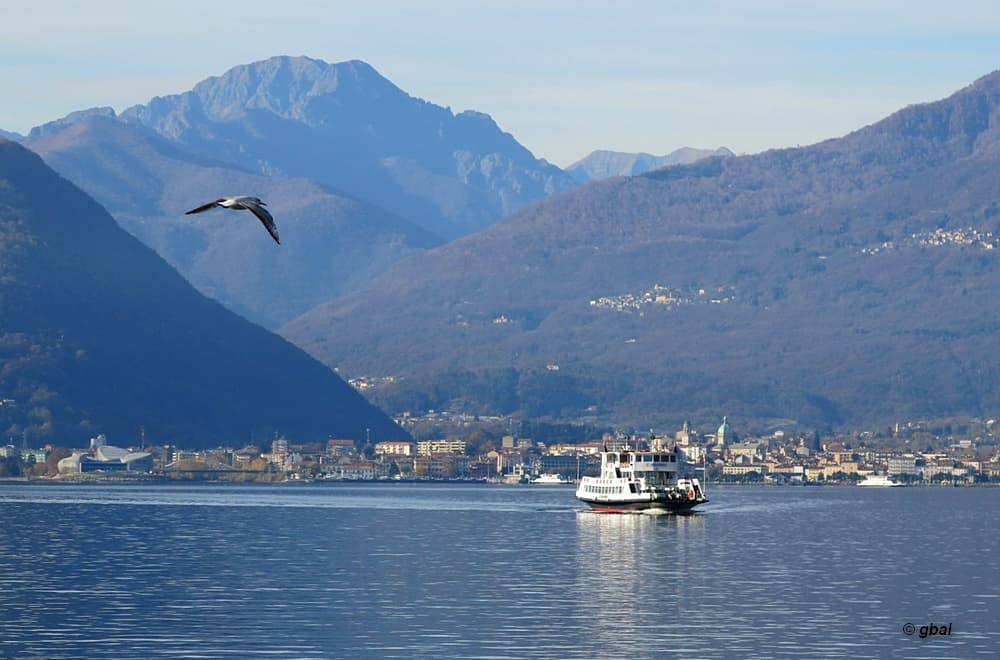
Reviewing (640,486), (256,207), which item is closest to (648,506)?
(640,486)

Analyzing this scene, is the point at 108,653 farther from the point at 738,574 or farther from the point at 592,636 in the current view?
the point at 738,574

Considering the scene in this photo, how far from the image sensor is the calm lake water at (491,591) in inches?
3157

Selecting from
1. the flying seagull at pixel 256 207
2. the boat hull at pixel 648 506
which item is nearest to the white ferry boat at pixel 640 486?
the boat hull at pixel 648 506

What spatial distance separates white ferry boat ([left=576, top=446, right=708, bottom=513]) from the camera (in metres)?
179

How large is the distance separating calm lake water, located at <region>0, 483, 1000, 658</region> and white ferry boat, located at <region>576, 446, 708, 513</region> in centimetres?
1609

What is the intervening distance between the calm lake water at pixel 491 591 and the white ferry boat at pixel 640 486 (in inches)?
634

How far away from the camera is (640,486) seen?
181375 millimetres

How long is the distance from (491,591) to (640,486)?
81878mm

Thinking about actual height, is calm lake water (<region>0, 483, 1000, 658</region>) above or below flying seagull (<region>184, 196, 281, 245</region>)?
below

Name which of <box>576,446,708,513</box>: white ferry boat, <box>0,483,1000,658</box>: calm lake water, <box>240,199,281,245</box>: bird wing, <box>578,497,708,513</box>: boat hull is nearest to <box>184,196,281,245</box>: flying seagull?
<box>240,199,281,245</box>: bird wing

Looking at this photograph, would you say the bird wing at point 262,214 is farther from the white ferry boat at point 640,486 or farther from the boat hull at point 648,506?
the boat hull at point 648,506

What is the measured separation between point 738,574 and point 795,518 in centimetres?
7678

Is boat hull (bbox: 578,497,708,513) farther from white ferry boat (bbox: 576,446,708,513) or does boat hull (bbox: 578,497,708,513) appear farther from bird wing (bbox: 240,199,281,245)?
bird wing (bbox: 240,199,281,245)

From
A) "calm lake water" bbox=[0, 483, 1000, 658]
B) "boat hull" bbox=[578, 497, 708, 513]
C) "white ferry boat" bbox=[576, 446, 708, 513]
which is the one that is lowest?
"calm lake water" bbox=[0, 483, 1000, 658]
